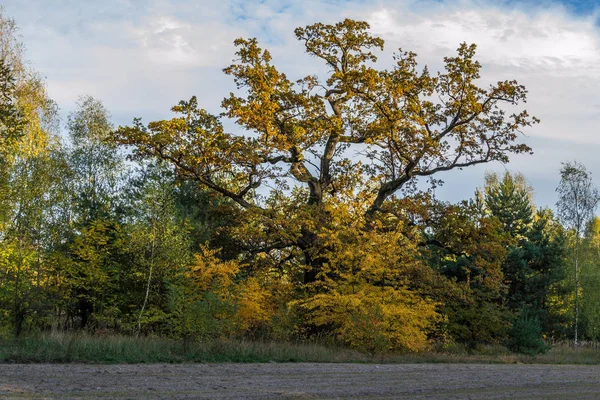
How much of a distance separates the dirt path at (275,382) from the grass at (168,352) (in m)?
1.04

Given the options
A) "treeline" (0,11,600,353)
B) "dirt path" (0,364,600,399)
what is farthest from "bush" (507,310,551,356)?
"dirt path" (0,364,600,399)

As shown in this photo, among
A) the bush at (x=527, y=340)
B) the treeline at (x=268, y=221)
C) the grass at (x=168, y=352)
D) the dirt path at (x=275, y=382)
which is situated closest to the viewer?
the dirt path at (x=275, y=382)

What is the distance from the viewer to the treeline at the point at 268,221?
20281 millimetres

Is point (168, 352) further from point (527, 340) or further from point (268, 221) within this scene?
point (527, 340)

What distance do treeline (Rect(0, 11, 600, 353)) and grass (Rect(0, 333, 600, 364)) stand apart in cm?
75

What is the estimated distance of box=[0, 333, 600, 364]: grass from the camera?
1370 centimetres

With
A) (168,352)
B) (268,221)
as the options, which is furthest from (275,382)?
(268,221)

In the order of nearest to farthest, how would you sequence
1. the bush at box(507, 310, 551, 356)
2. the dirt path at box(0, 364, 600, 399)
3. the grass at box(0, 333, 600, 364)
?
the dirt path at box(0, 364, 600, 399)
the grass at box(0, 333, 600, 364)
the bush at box(507, 310, 551, 356)

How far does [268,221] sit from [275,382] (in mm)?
13074

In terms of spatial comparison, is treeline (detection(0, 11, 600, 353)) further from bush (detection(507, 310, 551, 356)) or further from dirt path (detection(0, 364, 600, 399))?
dirt path (detection(0, 364, 600, 399))

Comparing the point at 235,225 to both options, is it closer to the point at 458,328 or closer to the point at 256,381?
the point at 458,328

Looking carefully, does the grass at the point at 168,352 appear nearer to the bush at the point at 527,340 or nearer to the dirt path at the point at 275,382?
the dirt path at the point at 275,382

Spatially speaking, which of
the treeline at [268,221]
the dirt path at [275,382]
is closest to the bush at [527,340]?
the treeline at [268,221]

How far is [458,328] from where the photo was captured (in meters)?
24.4
